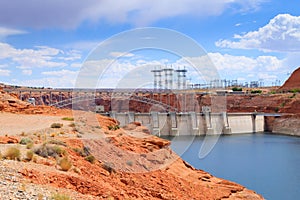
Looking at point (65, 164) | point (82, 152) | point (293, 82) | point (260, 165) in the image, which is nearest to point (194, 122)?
point (260, 165)

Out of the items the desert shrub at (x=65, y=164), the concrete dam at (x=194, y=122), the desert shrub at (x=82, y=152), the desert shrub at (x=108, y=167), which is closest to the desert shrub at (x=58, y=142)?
the desert shrub at (x=82, y=152)

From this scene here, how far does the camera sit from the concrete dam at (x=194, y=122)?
146 feet

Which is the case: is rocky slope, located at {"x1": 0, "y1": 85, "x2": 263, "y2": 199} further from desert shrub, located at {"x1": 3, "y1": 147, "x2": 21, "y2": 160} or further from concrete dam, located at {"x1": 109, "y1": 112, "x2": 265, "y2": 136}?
concrete dam, located at {"x1": 109, "y1": 112, "x2": 265, "y2": 136}

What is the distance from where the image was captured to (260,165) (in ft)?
85.8

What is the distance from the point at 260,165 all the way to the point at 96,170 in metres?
20.2

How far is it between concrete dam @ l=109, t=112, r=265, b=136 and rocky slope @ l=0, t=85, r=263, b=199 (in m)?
28.3

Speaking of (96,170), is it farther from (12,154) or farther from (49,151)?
(12,154)

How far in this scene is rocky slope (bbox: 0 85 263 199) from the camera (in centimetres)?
657

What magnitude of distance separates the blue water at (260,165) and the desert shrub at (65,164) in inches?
505

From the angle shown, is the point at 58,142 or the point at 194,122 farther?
the point at 194,122

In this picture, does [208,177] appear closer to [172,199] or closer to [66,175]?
[172,199]

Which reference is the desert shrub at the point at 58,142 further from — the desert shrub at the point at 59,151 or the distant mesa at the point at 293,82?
the distant mesa at the point at 293,82

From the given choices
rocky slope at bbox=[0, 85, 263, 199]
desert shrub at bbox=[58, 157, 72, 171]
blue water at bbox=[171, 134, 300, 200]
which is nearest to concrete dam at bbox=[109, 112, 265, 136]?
blue water at bbox=[171, 134, 300, 200]

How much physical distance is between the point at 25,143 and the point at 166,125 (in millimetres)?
36660
